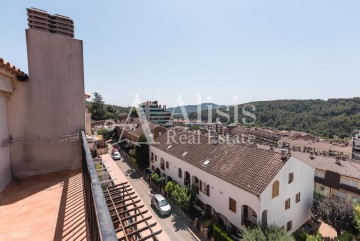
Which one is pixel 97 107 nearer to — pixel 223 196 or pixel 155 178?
pixel 155 178

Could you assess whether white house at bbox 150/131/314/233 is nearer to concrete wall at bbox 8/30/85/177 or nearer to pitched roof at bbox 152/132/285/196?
pitched roof at bbox 152/132/285/196

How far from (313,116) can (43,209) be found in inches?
4521

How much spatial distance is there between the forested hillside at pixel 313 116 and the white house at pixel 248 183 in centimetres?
8139

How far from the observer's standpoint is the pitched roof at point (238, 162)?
11.9 m

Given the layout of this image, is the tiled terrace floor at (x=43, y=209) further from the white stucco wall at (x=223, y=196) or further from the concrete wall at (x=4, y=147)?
the white stucco wall at (x=223, y=196)

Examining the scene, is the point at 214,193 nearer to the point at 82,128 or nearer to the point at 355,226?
the point at 355,226

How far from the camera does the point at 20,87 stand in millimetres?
3768

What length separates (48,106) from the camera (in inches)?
158

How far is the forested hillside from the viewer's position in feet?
271

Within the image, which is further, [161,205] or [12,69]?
[161,205]

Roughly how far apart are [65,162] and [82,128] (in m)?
0.80

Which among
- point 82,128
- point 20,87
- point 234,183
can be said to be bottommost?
point 234,183

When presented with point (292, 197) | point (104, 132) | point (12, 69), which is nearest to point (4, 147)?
point (12, 69)

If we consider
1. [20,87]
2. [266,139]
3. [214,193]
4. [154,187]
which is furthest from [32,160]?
[266,139]
